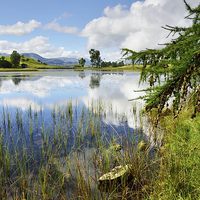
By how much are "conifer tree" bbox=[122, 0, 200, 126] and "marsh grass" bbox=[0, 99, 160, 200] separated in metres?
1.63

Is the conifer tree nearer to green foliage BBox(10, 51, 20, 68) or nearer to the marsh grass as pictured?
the marsh grass

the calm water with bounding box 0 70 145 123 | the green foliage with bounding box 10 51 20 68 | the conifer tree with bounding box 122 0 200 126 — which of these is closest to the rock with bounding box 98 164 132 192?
the conifer tree with bounding box 122 0 200 126

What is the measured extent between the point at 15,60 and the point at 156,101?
405 ft

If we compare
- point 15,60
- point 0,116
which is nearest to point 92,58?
point 15,60

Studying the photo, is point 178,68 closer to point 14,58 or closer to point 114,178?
point 114,178

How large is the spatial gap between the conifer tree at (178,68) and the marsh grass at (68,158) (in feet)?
5.34

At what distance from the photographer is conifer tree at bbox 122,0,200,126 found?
8.12 feet

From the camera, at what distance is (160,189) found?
3.19m

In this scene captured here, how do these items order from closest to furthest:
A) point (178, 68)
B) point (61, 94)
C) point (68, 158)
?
point (178, 68)
point (68, 158)
point (61, 94)

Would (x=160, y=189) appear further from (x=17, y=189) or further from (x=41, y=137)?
(x=41, y=137)

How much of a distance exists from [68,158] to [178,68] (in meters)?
3.83

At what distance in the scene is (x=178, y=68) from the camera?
8.42ft

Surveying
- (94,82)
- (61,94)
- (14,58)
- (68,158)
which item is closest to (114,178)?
(68,158)

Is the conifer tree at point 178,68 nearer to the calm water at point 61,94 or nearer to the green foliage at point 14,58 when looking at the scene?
the calm water at point 61,94
